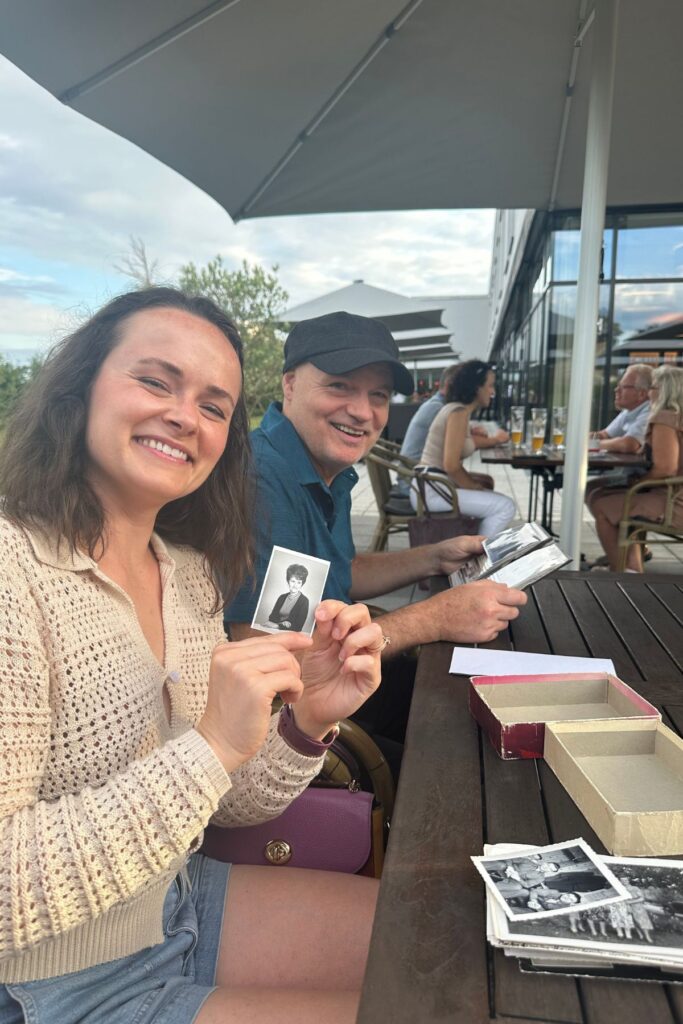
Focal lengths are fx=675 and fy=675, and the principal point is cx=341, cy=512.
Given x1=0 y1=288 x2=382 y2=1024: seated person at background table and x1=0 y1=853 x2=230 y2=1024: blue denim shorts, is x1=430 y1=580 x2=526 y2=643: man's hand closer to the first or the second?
x1=0 y1=288 x2=382 y2=1024: seated person at background table

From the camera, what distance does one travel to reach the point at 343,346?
6.25ft

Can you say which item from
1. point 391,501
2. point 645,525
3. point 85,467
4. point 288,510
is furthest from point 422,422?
point 85,467

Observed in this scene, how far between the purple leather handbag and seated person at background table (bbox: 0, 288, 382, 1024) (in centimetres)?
8

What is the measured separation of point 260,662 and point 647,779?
0.59 meters

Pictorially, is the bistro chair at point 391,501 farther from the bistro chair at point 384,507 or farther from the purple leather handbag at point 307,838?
the purple leather handbag at point 307,838

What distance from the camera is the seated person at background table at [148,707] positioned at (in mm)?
842

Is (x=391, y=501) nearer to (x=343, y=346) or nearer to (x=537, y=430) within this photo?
(x=537, y=430)

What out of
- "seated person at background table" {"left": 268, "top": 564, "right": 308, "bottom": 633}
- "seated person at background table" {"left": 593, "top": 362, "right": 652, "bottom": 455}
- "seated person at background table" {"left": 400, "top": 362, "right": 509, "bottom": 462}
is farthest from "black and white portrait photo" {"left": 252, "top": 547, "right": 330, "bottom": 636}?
"seated person at background table" {"left": 593, "top": 362, "right": 652, "bottom": 455}

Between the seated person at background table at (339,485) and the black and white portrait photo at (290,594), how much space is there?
1.47 ft

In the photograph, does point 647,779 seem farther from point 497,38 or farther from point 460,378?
point 460,378

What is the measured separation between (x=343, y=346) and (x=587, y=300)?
6.26ft

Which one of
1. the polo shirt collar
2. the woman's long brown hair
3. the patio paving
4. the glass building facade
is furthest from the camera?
the glass building facade

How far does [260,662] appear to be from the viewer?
93 centimetres

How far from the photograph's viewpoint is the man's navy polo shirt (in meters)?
1.67
